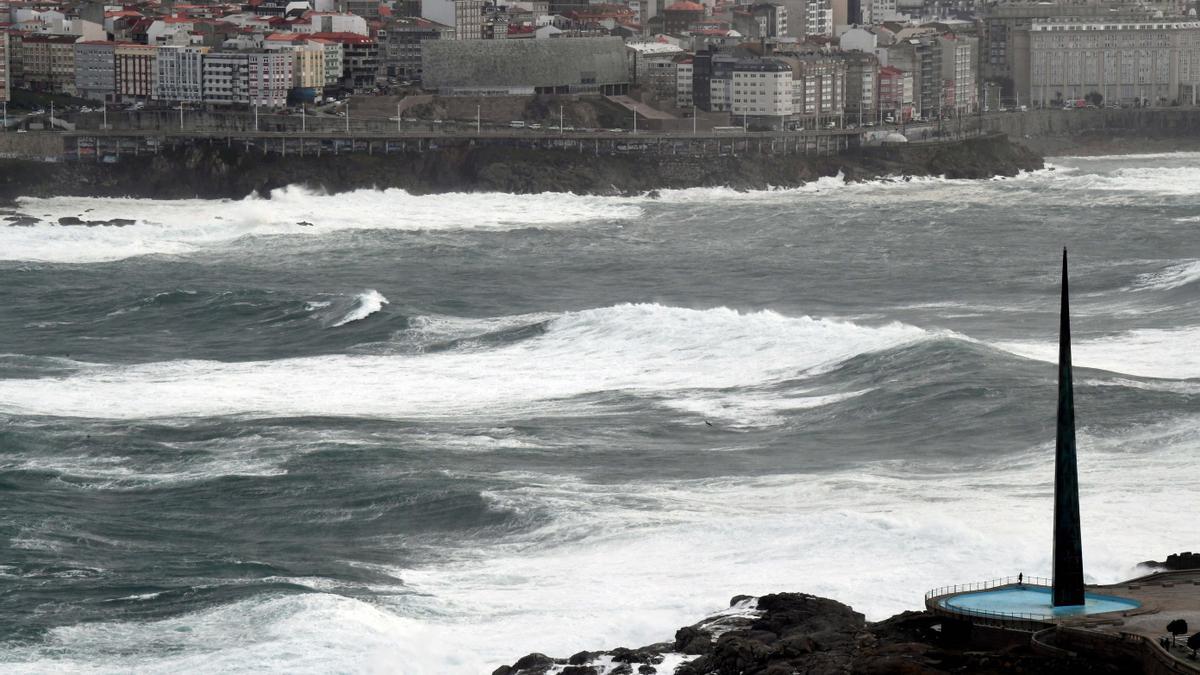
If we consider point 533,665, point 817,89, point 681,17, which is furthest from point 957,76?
point 533,665

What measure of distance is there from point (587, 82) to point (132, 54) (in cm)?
2941

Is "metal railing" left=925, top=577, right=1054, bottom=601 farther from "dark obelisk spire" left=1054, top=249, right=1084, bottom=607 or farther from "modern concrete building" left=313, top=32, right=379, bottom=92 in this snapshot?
"modern concrete building" left=313, top=32, right=379, bottom=92

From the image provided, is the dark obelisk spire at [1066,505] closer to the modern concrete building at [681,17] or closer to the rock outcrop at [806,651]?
the rock outcrop at [806,651]

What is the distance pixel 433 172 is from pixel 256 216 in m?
19.3

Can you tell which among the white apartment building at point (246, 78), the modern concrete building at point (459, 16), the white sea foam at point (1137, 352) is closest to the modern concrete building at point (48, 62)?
the white apartment building at point (246, 78)

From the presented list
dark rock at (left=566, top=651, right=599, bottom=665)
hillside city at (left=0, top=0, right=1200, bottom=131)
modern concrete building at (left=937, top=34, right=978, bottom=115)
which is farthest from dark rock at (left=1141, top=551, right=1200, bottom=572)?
modern concrete building at (left=937, top=34, right=978, bottom=115)

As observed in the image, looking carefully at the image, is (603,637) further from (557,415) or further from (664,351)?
(664,351)

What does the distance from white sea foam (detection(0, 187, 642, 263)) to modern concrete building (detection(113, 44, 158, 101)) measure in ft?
95.8

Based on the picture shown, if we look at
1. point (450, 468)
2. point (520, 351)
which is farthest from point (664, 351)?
point (450, 468)

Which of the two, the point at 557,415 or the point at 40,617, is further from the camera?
the point at 557,415

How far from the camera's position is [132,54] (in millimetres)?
154750

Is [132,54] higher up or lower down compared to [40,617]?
higher up

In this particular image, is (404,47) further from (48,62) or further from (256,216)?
(256,216)

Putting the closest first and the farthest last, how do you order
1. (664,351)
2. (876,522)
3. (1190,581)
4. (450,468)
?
1. (1190,581)
2. (876,522)
3. (450,468)
4. (664,351)
